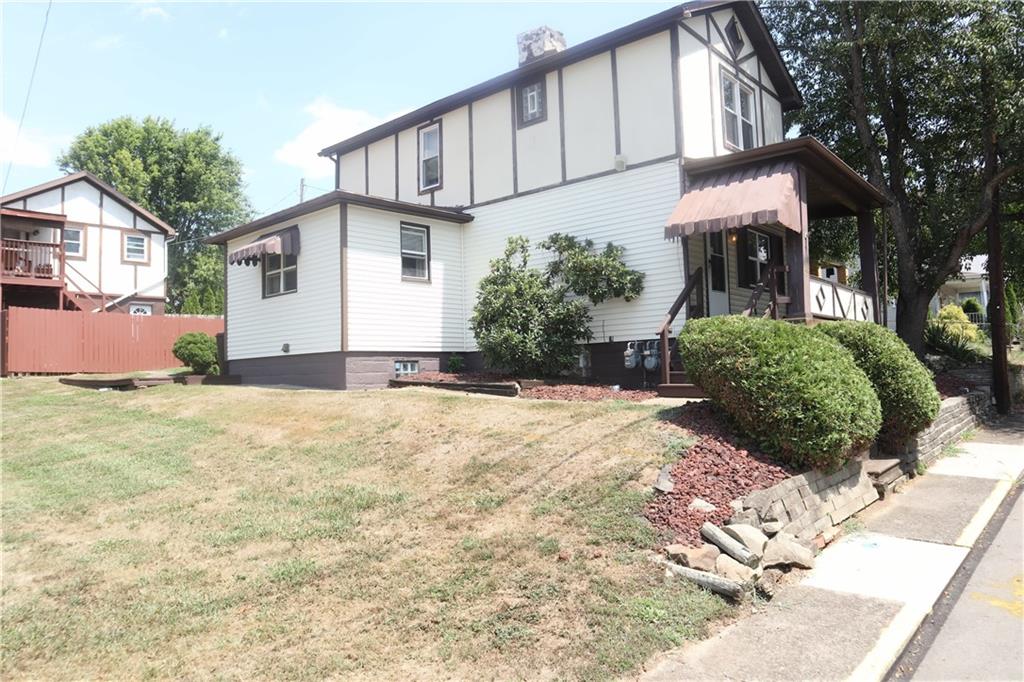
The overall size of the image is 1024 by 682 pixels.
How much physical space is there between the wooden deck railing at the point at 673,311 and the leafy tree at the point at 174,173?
3452 centimetres

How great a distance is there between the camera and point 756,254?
14977 mm

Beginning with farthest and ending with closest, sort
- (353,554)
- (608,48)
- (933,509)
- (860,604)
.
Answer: (608,48) → (933,509) → (353,554) → (860,604)

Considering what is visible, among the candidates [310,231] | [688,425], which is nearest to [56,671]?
[688,425]

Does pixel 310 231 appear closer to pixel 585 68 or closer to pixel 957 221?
pixel 585 68

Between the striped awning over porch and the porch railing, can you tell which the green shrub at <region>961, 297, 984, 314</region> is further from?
the porch railing

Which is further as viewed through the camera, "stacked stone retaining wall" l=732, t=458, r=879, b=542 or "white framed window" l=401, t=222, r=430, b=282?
"white framed window" l=401, t=222, r=430, b=282

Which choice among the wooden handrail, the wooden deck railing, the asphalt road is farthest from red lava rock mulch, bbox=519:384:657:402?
the asphalt road

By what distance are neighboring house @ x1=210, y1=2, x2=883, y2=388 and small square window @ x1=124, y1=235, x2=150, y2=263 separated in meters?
15.7

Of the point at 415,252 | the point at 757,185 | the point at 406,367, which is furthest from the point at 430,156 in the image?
the point at 757,185

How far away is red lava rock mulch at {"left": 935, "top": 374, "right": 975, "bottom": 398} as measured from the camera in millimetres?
12672

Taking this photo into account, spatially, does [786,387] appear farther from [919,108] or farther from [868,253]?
[919,108]

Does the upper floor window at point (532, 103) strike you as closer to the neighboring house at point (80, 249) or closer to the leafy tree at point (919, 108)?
the leafy tree at point (919, 108)

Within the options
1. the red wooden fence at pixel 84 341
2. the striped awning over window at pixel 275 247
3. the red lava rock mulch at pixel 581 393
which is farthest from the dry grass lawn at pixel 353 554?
Answer: the red wooden fence at pixel 84 341

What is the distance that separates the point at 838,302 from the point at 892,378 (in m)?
5.71
